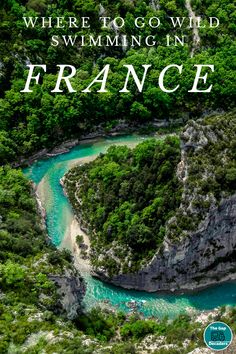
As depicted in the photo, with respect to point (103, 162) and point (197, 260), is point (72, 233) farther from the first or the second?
point (197, 260)

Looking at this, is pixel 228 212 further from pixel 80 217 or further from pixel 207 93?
pixel 207 93

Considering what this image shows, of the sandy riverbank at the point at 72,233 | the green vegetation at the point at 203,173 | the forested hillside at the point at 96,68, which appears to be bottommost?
the sandy riverbank at the point at 72,233

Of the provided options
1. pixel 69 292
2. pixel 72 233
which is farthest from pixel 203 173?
pixel 69 292

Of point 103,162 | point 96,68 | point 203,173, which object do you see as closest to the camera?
point 203,173

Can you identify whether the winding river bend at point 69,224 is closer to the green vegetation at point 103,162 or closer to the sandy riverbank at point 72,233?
the sandy riverbank at point 72,233

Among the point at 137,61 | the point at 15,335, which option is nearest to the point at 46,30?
the point at 137,61

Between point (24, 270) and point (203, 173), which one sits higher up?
point (203, 173)

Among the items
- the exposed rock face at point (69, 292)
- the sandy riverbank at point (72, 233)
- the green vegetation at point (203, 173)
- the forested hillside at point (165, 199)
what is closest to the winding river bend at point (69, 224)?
the sandy riverbank at point (72, 233)
